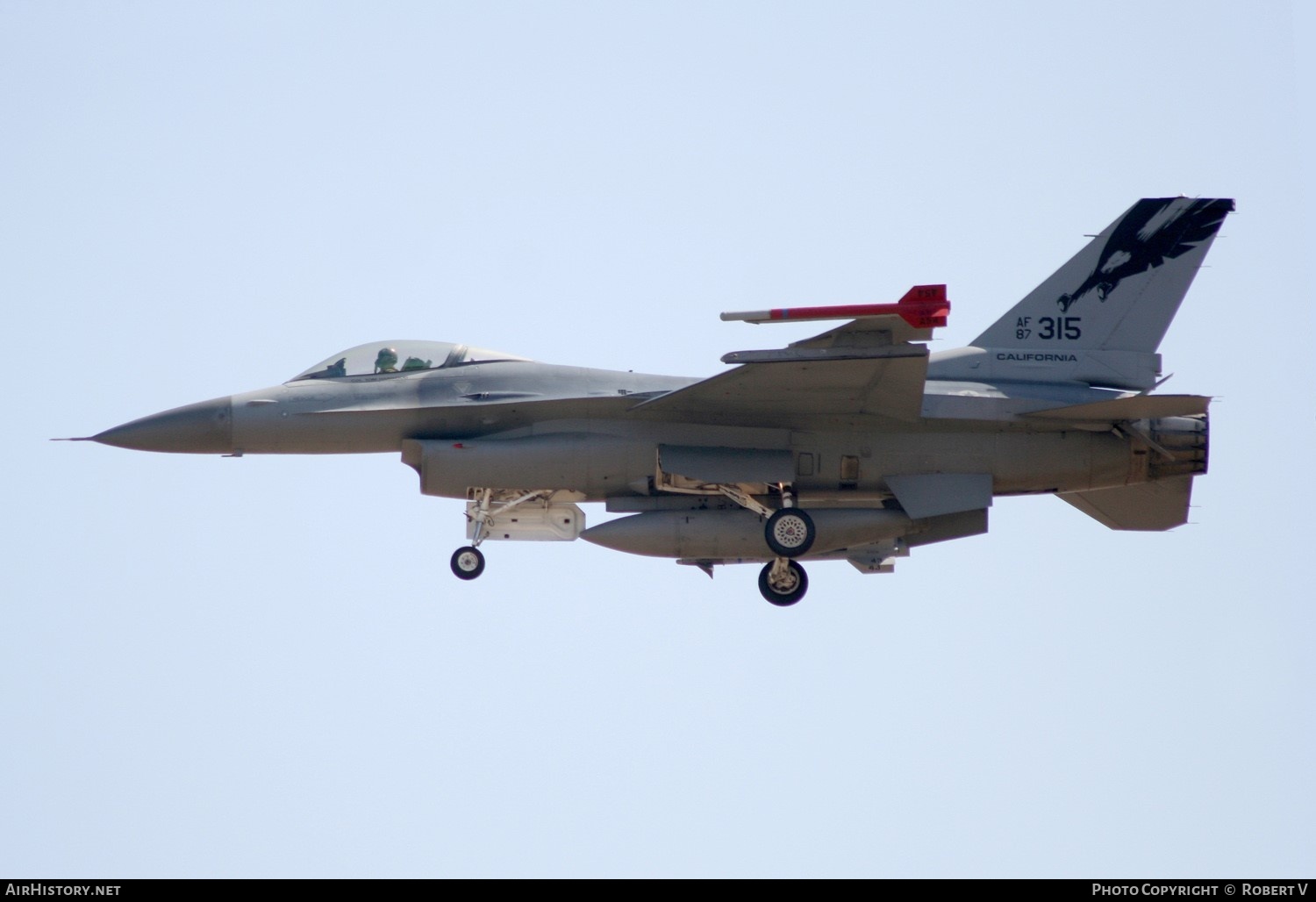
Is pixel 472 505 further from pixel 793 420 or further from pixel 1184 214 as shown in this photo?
pixel 1184 214

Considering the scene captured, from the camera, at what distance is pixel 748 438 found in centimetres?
1864

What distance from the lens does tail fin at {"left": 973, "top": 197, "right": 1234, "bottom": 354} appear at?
19500 millimetres

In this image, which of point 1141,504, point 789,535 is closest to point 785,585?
point 789,535

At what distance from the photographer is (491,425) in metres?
18.8

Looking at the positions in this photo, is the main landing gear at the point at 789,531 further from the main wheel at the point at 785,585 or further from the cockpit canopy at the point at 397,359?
the cockpit canopy at the point at 397,359

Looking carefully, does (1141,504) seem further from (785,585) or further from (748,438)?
(748,438)

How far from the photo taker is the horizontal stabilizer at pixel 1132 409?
1772cm

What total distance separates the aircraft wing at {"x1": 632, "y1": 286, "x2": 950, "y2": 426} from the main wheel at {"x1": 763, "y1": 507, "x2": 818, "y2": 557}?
3.48ft

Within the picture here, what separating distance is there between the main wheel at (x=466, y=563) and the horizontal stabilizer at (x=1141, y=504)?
6.69 meters

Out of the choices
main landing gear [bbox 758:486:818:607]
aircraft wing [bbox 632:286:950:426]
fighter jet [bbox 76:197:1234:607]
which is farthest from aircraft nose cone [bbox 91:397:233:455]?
main landing gear [bbox 758:486:818:607]

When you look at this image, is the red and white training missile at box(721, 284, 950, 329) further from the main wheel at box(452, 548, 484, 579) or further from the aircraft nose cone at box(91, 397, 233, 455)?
the aircraft nose cone at box(91, 397, 233, 455)

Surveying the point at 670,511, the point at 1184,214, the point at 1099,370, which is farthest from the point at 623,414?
the point at 1184,214


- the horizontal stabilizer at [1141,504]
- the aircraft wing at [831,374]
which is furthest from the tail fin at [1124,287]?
the aircraft wing at [831,374]

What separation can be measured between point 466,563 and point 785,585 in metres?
3.58
